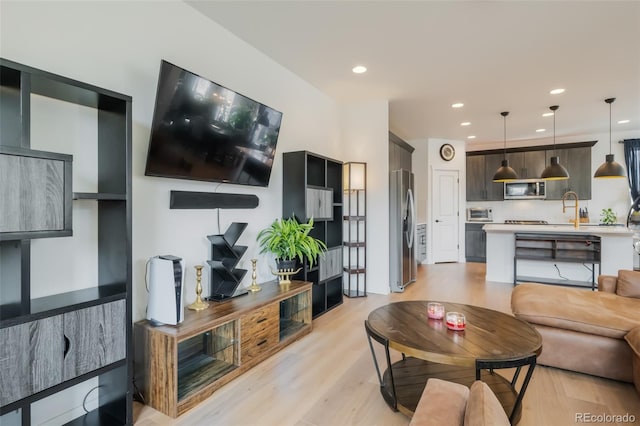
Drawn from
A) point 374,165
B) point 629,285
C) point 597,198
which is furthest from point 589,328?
point 597,198

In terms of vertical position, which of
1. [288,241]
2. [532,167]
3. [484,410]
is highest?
[532,167]

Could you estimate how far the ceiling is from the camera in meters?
2.55

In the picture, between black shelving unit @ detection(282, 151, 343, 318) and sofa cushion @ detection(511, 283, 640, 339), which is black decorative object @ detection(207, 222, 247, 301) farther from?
sofa cushion @ detection(511, 283, 640, 339)

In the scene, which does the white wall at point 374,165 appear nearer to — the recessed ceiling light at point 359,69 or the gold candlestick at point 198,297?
the recessed ceiling light at point 359,69

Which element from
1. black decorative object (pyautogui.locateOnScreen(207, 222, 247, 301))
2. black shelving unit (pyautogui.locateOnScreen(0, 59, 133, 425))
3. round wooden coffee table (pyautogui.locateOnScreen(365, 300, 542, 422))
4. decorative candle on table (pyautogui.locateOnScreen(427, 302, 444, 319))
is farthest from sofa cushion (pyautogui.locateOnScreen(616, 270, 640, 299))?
black shelving unit (pyautogui.locateOnScreen(0, 59, 133, 425))

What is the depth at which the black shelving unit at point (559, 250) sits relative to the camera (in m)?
4.75

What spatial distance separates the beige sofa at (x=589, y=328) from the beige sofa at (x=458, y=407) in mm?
1671

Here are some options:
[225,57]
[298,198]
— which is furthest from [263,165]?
[225,57]

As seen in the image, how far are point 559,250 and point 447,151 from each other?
125 inches

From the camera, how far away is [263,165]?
3.11 meters

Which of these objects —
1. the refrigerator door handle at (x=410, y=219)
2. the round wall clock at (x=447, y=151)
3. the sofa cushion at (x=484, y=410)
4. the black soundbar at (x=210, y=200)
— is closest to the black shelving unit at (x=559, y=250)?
the refrigerator door handle at (x=410, y=219)

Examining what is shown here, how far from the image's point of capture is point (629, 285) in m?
2.74

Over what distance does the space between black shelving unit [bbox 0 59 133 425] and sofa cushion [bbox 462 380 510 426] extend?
1.65 metres

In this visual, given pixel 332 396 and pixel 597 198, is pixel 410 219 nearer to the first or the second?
pixel 332 396
